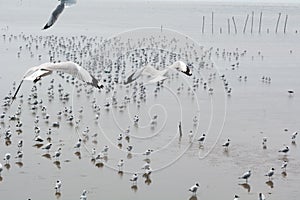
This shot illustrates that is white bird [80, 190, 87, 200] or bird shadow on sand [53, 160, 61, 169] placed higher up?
bird shadow on sand [53, 160, 61, 169]

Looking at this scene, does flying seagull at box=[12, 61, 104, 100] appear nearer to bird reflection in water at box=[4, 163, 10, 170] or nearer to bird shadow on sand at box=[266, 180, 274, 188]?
bird reflection in water at box=[4, 163, 10, 170]

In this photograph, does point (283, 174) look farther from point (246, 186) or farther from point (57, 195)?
point (57, 195)

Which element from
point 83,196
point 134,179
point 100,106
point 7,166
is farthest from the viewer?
point 100,106

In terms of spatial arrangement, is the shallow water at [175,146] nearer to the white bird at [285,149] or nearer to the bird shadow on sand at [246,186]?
the bird shadow on sand at [246,186]

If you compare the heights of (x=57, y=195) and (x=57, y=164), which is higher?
(x=57, y=164)

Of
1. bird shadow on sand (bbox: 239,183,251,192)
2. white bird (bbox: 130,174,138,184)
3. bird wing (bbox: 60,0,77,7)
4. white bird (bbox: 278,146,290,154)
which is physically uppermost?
bird wing (bbox: 60,0,77,7)

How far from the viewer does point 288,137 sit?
17.8m

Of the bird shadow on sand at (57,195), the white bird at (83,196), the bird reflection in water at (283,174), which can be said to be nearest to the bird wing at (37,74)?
the white bird at (83,196)

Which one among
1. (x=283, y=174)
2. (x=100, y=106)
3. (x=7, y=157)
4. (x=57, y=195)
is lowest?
(x=57, y=195)

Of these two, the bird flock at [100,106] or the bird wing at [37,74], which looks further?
the bird flock at [100,106]

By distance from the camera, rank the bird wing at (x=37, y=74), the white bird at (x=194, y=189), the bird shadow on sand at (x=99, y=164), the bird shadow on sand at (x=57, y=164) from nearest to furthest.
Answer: the bird wing at (x=37, y=74)
the white bird at (x=194, y=189)
the bird shadow on sand at (x=57, y=164)
the bird shadow on sand at (x=99, y=164)

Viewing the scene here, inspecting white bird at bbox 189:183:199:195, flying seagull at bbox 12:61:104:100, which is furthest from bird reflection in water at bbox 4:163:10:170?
flying seagull at bbox 12:61:104:100

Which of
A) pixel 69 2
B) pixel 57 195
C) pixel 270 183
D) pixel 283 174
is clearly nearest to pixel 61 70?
pixel 69 2

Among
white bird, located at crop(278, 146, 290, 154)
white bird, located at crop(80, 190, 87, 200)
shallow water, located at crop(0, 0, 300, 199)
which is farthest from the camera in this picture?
white bird, located at crop(278, 146, 290, 154)
